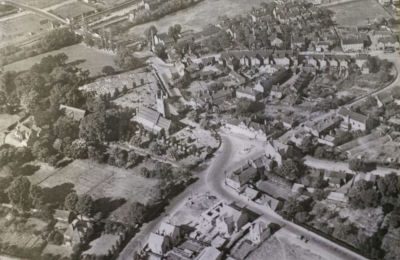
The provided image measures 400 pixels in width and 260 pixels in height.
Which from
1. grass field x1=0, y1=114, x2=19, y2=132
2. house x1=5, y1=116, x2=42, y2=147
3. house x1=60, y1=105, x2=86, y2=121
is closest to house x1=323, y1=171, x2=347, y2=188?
house x1=60, y1=105, x2=86, y2=121

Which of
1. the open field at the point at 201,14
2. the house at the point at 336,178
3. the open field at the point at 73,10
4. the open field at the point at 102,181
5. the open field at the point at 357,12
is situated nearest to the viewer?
the house at the point at 336,178

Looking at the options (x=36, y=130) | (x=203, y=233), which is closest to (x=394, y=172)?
(x=203, y=233)

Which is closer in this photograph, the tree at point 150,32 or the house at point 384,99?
the house at point 384,99

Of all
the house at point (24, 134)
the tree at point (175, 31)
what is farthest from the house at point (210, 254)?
the tree at point (175, 31)

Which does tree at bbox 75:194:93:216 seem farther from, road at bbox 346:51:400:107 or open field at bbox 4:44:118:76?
road at bbox 346:51:400:107

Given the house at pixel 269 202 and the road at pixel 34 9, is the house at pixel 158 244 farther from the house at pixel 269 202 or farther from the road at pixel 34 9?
the road at pixel 34 9

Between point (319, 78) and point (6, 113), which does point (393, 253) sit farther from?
point (6, 113)

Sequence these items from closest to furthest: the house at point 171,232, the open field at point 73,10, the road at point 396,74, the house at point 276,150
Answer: the house at point 171,232 < the house at point 276,150 < the road at point 396,74 < the open field at point 73,10
